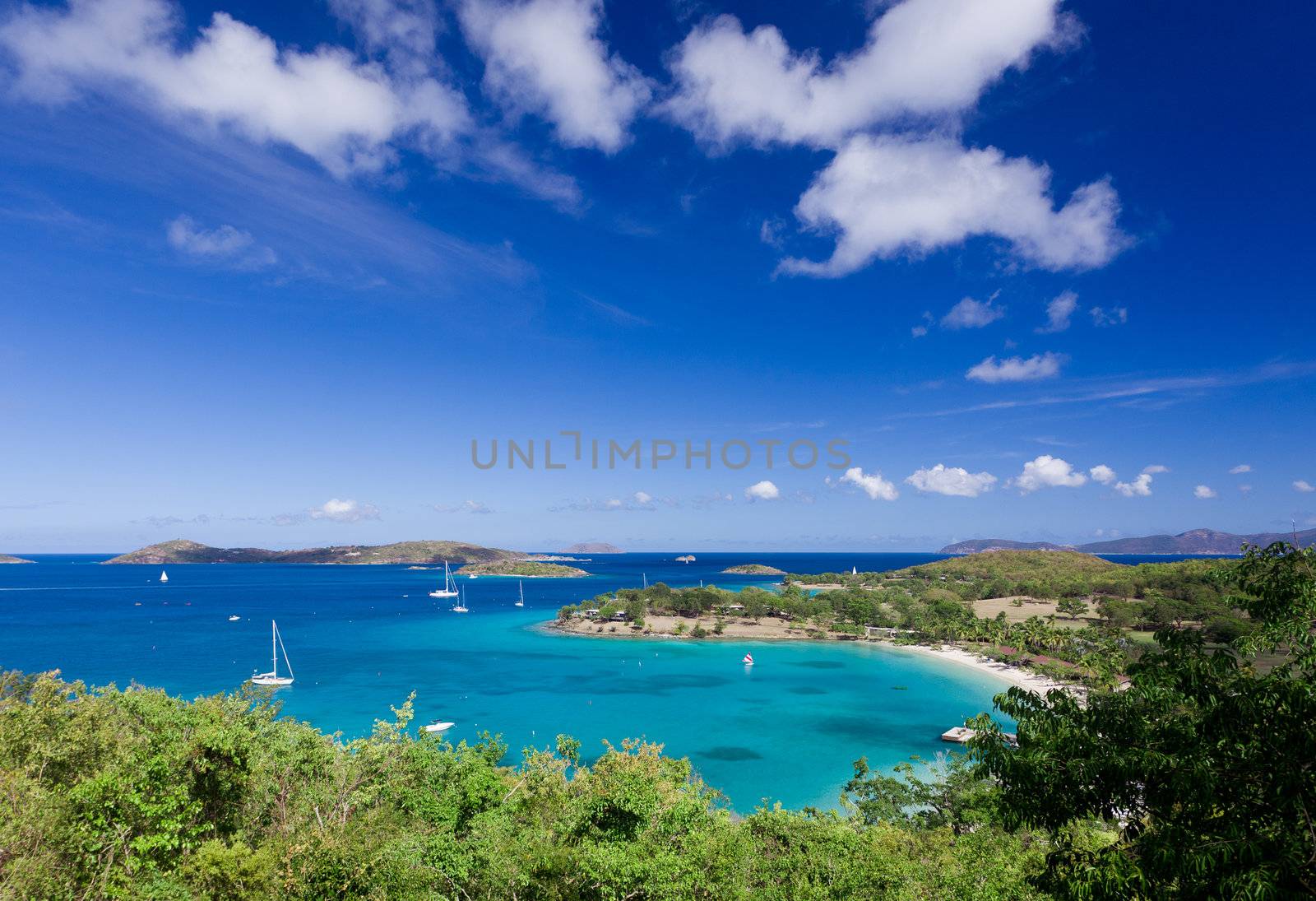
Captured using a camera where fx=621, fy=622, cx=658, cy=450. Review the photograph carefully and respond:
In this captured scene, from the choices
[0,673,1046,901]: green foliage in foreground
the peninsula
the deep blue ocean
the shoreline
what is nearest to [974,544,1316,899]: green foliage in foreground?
[0,673,1046,901]: green foliage in foreground

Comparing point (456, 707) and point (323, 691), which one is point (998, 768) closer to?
point (456, 707)

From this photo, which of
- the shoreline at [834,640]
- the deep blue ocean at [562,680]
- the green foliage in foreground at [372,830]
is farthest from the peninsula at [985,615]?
the green foliage in foreground at [372,830]

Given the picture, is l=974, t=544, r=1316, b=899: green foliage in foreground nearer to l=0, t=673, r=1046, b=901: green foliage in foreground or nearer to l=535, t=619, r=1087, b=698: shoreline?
l=0, t=673, r=1046, b=901: green foliage in foreground

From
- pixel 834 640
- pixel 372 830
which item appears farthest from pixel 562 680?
pixel 372 830

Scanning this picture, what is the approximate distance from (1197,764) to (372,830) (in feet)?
55.5

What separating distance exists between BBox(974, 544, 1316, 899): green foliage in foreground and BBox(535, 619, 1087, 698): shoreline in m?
60.2

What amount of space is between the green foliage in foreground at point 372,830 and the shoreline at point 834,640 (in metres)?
48.9

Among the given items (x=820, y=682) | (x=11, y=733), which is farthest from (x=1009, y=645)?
(x=11, y=733)

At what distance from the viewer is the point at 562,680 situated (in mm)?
65625

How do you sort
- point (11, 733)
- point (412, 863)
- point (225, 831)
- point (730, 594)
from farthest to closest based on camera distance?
1. point (730, 594)
2. point (11, 733)
3. point (225, 831)
4. point (412, 863)

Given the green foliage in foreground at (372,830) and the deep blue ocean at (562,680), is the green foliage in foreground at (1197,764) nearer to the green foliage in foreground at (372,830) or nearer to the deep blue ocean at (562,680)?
the green foliage in foreground at (372,830)

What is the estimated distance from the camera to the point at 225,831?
46.0 feet

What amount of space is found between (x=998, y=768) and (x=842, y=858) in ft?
31.7

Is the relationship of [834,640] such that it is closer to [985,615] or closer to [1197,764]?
[985,615]
